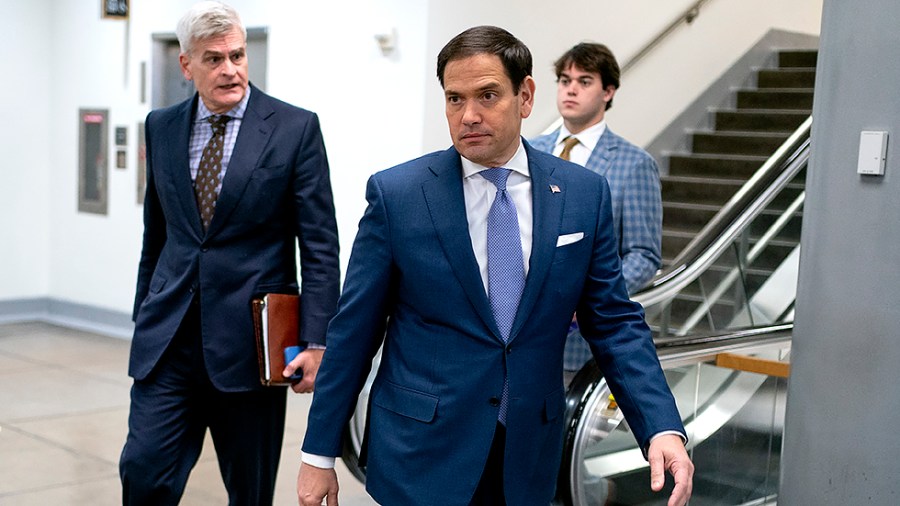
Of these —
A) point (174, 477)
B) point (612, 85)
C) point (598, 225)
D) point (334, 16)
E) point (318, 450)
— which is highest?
point (334, 16)

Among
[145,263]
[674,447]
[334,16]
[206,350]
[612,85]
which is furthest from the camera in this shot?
[334,16]

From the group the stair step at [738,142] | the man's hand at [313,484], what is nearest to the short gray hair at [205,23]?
the man's hand at [313,484]

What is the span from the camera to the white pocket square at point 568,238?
2521mm

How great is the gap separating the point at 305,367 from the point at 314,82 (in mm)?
5191

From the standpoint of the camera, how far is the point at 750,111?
394 inches

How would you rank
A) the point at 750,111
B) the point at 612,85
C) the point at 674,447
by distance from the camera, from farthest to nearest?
the point at 750,111
the point at 612,85
the point at 674,447

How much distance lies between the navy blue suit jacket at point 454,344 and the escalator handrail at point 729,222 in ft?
7.15

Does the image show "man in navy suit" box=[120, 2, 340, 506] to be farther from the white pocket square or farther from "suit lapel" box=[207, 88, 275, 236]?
the white pocket square

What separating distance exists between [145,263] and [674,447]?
207 cm

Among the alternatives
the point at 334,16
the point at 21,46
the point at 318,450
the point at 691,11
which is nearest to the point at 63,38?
the point at 21,46

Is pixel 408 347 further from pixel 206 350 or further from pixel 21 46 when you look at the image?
pixel 21 46

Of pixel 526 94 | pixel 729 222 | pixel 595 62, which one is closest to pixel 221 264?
pixel 526 94

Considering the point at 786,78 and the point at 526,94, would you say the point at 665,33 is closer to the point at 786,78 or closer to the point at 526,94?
the point at 786,78

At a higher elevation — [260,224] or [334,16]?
[334,16]
